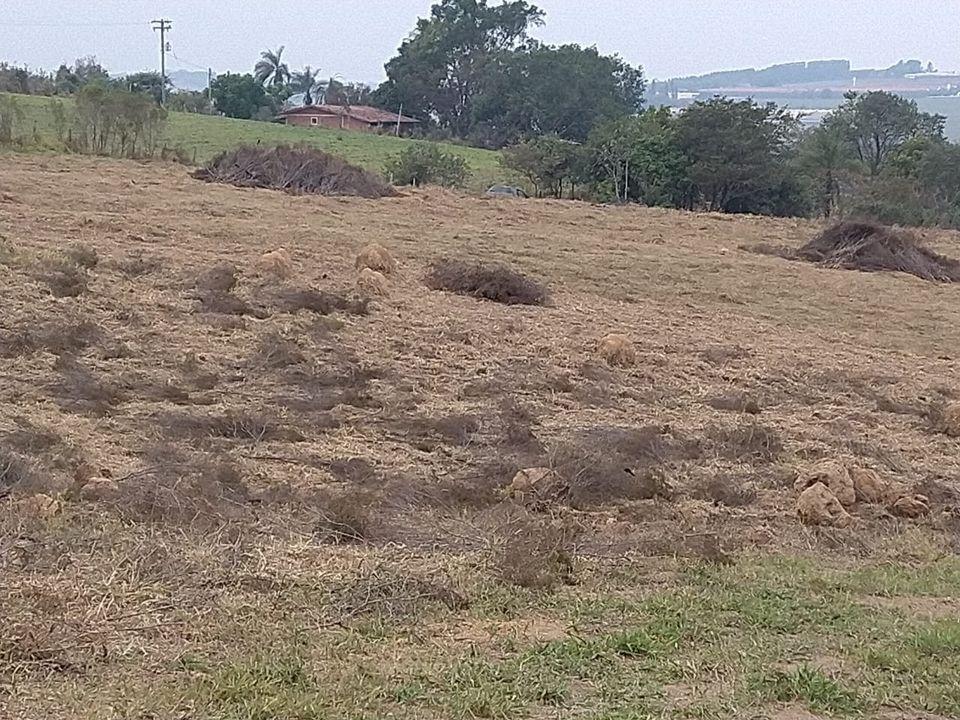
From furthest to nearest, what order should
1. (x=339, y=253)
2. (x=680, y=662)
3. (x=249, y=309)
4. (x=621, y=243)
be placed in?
(x=621, y=243), (x=339, y=253), (x=249, y=309), (x=680, y=662)

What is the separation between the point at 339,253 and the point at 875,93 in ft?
121

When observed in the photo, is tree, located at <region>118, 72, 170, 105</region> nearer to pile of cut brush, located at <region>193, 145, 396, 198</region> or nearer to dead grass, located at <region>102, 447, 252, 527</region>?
pile of cut brush, located at <region>193, 145, 396, 198</region>

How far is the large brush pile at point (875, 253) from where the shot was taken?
17969 mm

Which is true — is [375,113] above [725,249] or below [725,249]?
above

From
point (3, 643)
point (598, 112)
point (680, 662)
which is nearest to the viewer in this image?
point (3, 643)

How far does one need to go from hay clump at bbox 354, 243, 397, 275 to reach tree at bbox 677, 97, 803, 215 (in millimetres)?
20083

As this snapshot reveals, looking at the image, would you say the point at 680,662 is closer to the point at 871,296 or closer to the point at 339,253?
the point at 339,253

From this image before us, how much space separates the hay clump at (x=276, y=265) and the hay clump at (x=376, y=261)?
2.47ft

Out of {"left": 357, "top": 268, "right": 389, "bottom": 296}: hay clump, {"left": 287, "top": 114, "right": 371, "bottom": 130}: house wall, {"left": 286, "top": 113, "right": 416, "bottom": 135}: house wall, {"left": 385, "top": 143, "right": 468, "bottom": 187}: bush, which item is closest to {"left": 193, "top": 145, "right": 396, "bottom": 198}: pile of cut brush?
{"left": 385, "top": 143, "right": 468, "bottom": 187}: bush

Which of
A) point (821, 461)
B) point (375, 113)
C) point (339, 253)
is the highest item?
point (375, 113)

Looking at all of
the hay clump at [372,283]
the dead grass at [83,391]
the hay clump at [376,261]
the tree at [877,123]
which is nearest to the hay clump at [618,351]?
the hay clump at [372,283]

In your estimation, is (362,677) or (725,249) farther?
(725,249)

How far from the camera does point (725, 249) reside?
60.8 ft

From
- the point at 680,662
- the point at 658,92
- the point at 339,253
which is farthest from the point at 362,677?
the point at 658,92
